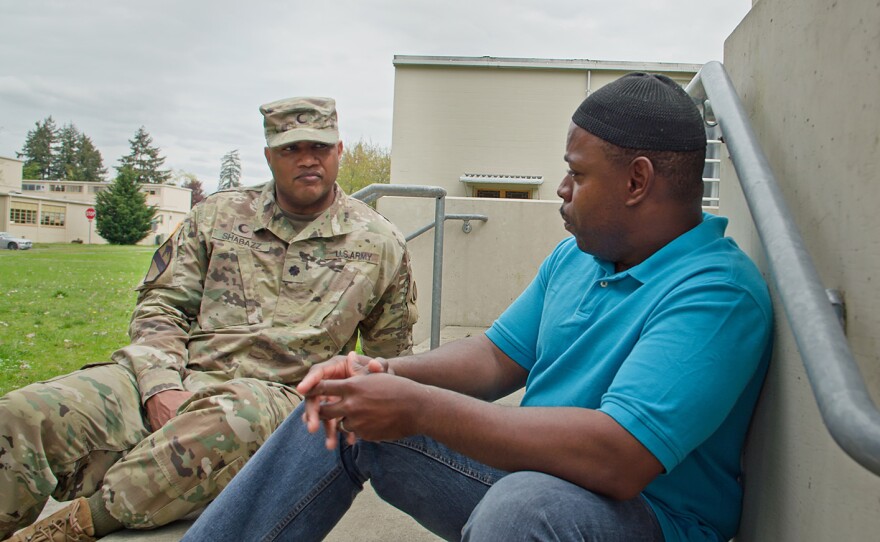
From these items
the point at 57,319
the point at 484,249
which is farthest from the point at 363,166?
the point at 484,249

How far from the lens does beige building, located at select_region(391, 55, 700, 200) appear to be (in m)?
19.2

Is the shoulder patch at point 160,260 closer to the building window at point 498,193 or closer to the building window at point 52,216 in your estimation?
the building window at point 498,193

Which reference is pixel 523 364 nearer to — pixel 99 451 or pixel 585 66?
pixel 99 451

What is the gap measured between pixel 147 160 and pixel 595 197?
87709 millimetres

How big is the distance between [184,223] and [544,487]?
2144 mm

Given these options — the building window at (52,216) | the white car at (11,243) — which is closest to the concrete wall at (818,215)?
the white car at (11,243)

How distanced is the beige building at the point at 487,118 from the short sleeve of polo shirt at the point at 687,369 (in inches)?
712

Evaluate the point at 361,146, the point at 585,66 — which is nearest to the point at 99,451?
the point at 585,66

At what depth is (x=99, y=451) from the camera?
2309 millimetres

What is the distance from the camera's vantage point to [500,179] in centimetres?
1959

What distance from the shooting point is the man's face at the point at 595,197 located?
58.6 inches

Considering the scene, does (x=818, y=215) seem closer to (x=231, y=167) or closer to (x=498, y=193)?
(x=498, y=193)

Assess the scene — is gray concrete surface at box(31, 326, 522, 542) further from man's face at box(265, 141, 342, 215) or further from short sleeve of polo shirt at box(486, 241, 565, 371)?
man's face at box(265, 141, 342, 215)

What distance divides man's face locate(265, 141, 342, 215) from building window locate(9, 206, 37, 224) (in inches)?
2025
